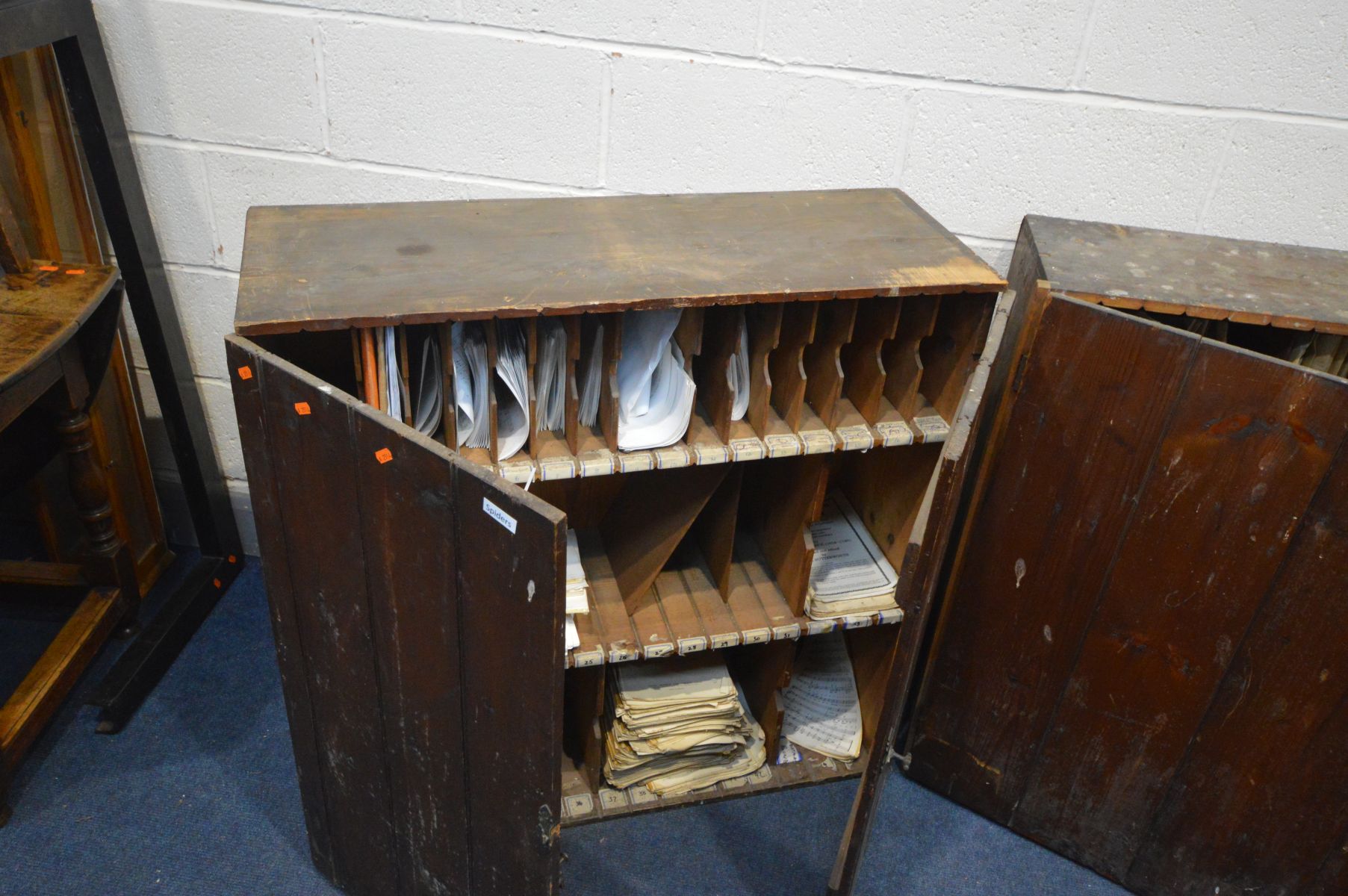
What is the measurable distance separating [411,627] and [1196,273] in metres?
1.43

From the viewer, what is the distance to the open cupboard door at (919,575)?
1.40 metres

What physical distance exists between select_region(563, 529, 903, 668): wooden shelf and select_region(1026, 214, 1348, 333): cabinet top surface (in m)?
0.71

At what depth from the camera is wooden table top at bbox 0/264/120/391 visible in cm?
174

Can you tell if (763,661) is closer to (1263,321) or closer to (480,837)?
(480,837)

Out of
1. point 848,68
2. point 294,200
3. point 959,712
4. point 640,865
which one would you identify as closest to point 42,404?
point 294,200

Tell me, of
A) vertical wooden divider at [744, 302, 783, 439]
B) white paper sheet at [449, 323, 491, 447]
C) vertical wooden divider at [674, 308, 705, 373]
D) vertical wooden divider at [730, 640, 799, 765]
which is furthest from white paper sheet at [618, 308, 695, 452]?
vertical wooden divider at [730, 640, 799, 765]

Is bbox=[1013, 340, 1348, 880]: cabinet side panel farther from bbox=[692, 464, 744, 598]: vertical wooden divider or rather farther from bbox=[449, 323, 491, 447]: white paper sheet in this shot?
bbox=[449, 323, 491, 447]: white paper sheet

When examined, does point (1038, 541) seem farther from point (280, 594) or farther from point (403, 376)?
point (280, 594)

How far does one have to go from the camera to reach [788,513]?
1.95m

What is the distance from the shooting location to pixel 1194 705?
184 centimetres

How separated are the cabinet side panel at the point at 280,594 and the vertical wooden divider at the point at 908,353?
3.31 feet

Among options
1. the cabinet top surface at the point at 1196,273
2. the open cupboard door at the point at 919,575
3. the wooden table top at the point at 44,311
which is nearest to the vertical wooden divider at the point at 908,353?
the open cupboard door at the point at 919,575

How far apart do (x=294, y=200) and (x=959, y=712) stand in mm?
1753

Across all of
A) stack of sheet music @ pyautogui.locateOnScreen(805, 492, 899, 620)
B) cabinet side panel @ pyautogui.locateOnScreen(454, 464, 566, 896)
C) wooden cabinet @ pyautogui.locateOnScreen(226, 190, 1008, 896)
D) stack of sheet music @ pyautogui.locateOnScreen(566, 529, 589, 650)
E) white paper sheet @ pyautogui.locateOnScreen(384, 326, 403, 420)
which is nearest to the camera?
cabinet side panel @ pyautogui.locateOnScreen(454, 464, 566, 896)
